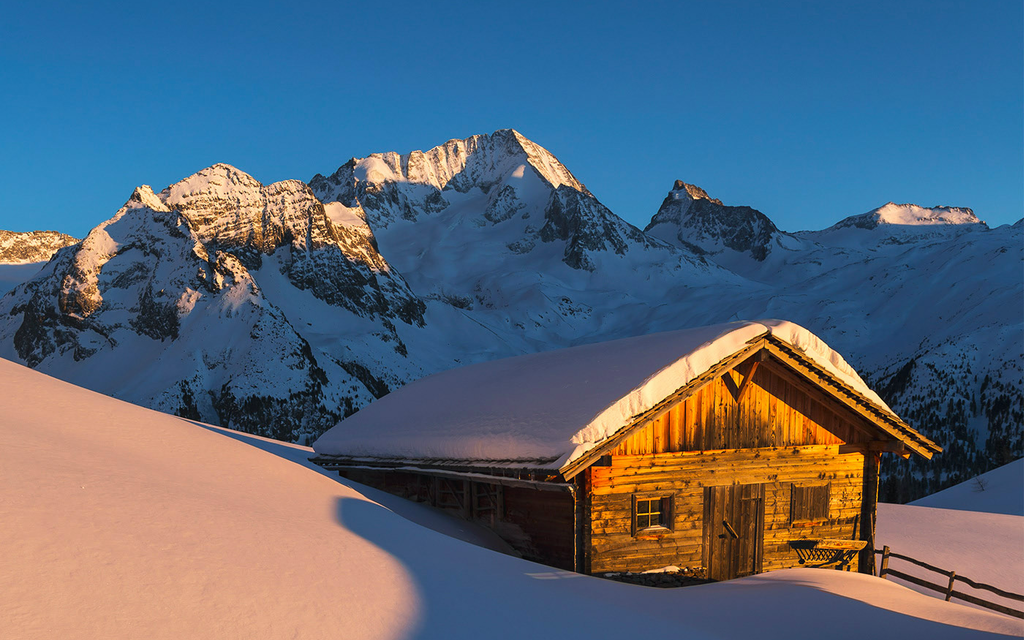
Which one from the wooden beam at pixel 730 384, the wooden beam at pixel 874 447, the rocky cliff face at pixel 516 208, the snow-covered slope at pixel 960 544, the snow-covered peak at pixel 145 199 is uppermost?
the rocky cliff face at pixel 516 208

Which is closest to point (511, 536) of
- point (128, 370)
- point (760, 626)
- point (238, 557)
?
point (760, 626)

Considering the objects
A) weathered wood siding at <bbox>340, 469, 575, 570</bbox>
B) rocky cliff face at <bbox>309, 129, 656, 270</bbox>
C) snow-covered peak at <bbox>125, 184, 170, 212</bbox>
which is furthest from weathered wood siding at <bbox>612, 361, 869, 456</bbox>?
rocky cliff face at <bbox>309, 129, 656, 270</bbox>

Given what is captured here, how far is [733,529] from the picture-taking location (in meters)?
12.6

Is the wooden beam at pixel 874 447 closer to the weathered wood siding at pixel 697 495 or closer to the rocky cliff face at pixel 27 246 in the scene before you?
the weathered wood siding at pixel 697 495

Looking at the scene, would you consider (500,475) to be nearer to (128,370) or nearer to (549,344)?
(128,370)

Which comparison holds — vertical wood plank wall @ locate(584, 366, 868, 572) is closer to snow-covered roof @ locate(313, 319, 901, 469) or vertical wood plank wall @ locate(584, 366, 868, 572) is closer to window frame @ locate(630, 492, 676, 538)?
window frame @ locate(630, 492, 676, 538)

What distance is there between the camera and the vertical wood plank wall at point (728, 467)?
11586mm

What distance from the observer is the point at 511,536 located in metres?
13.0

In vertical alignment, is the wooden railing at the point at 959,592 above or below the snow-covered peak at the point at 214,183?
below

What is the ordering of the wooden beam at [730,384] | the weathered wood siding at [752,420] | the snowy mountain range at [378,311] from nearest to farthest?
the weathered wood siding at [752,420], the wooden beam at [730,384], the snowy mountain range at [378,311]

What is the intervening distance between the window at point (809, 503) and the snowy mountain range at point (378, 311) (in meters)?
28.0

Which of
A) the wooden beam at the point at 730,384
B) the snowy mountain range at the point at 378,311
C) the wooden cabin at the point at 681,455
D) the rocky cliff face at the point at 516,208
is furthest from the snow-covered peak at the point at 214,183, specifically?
the wooden beam at the point at 730,384

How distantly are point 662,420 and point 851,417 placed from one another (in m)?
4.36

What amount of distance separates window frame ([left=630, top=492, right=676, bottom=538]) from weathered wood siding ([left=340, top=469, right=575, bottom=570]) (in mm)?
1126
